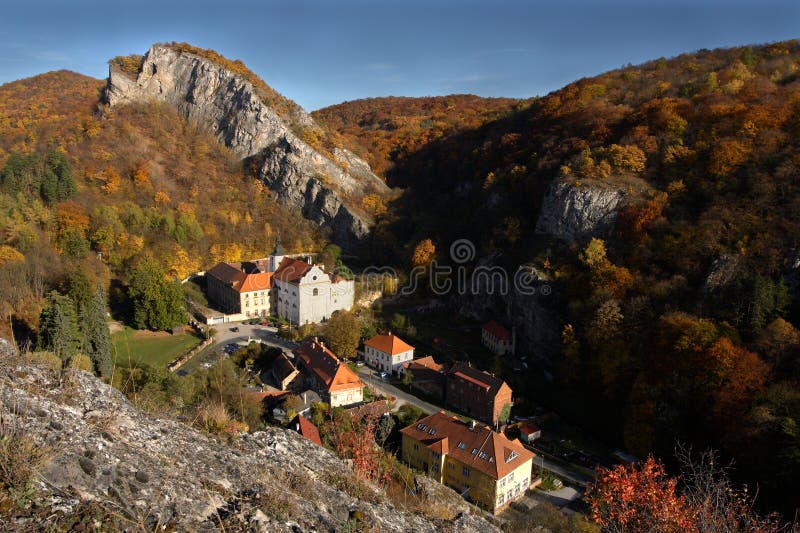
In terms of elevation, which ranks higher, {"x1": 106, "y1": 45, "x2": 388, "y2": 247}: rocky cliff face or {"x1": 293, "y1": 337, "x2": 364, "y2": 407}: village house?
{"x1": 106, "y1": 45, "x2": 388, "y2": 247}: rocky cliff face

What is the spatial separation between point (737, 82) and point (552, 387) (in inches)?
1079

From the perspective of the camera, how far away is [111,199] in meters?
41.9

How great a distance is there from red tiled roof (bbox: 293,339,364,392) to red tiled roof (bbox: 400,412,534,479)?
4.52 metres

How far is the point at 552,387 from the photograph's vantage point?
28062mm

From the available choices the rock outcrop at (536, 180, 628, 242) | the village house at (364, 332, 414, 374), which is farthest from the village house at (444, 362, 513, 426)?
the rock outcrop at (536, 180, 628, 242)

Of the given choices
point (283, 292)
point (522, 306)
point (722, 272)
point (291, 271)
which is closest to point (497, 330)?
point (522, 306)

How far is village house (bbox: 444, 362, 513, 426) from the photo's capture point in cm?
2475

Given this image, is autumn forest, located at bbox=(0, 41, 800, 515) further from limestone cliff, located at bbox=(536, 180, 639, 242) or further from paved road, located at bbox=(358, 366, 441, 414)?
paved road, located at bbox=(358, 366, 441, 414)

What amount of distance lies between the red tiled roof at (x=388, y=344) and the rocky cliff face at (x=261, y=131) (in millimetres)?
20243

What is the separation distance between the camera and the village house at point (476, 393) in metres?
24.8

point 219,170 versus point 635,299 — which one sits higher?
point 219,170

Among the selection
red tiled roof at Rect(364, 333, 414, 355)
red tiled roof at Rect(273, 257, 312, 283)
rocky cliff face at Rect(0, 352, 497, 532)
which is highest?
rocky cliff face at Rect(0, 352, 497, 532)

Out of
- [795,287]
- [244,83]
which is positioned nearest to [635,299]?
[795,287]

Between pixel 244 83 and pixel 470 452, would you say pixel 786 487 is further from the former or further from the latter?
pixel 244 83
